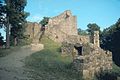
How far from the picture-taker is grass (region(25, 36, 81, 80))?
20.1m

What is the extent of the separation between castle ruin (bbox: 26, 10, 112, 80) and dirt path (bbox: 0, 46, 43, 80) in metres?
4.12

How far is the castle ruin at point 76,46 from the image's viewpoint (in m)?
22.3

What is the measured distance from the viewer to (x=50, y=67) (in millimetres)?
22797

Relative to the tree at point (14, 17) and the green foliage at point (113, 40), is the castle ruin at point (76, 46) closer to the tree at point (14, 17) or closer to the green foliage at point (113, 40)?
the green foliage at point (113, 40)

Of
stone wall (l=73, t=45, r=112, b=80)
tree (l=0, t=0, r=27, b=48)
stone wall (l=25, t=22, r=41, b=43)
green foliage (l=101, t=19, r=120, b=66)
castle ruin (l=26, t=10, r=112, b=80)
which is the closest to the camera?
stone wall (l=73, t=45, r=112, b=80)

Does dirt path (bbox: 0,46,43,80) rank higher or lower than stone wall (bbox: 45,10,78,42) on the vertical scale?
lower

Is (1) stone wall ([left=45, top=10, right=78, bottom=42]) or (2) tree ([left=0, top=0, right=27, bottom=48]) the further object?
(1) stone wall ([left=45, top=10, right=78, bottom=42])

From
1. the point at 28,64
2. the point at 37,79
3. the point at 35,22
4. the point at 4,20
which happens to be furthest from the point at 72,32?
the point at 37,79

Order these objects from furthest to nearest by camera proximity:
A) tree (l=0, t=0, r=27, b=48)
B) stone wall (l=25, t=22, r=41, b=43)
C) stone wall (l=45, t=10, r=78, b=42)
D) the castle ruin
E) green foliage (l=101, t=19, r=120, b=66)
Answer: stone wall (l=25, t=22, r=41, b=43), green foliage (l=101, t=19, r=120, b=66), stone wall (l=45, t=10, r=78, b=42), tree (l=0, t=0, r=27, b=48), the castle ruin

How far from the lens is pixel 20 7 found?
35.3 metres

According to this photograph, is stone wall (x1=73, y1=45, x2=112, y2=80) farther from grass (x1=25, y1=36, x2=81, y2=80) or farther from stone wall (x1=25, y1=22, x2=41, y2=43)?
stone wall (x1=25, y1=22, x2=41, y2=43)

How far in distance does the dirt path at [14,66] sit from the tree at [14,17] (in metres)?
4.75

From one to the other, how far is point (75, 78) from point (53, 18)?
24.8 meters

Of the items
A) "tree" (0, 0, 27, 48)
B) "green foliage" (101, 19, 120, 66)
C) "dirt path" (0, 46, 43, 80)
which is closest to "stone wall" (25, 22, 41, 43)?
"tree" (0, 0, 27, 48)
